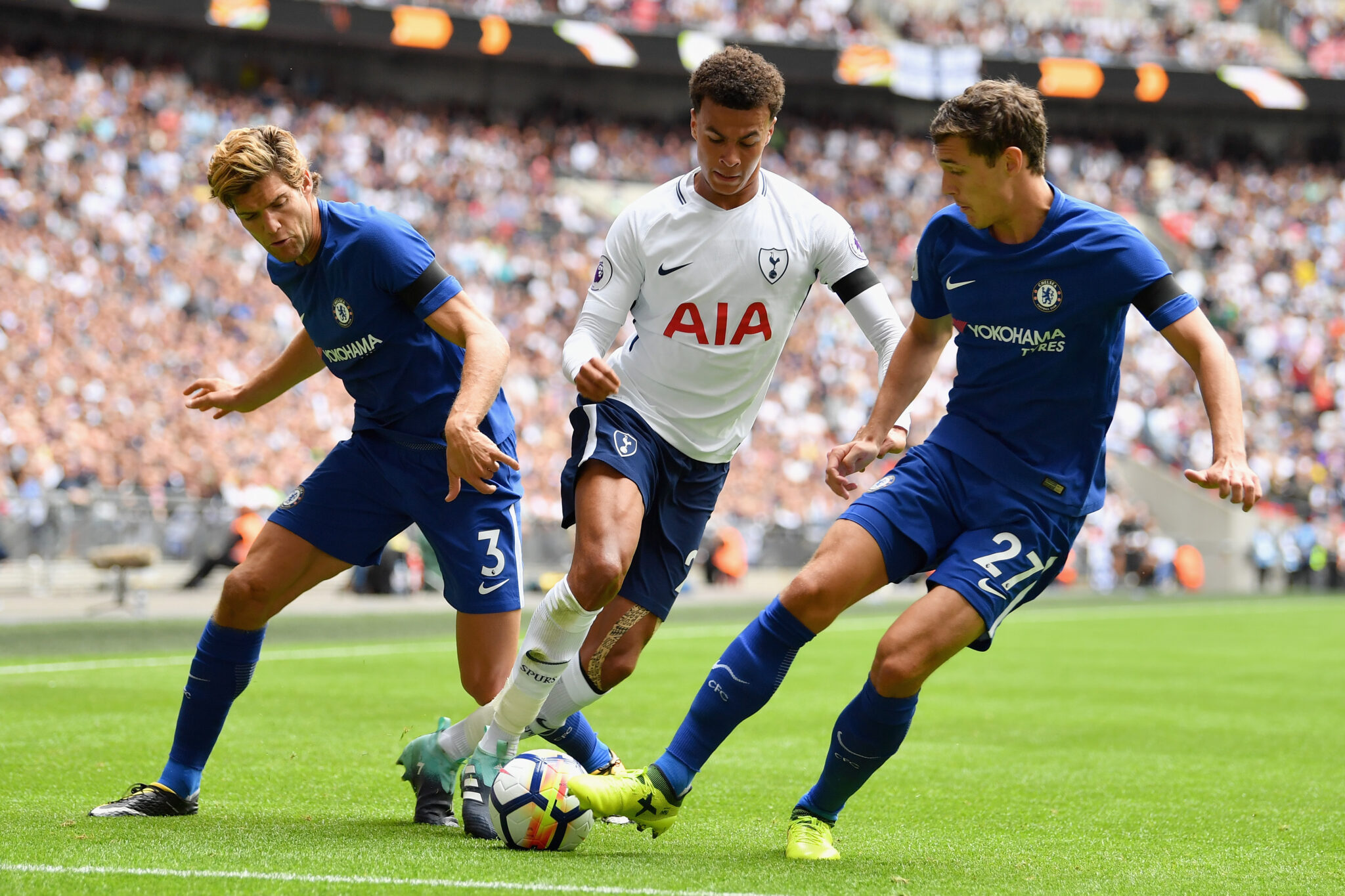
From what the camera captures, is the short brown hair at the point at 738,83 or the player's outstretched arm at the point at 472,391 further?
the short brown hair at the point at 738,83

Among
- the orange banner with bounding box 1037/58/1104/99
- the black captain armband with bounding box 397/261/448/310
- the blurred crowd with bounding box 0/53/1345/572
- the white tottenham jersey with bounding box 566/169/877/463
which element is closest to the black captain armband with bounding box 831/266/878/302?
the white tottenham jersey with bounding box 566/169/877/463

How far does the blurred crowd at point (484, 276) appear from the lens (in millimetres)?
20562

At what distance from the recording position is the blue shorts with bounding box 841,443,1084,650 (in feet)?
14.3

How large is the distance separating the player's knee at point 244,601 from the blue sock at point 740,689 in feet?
5.25

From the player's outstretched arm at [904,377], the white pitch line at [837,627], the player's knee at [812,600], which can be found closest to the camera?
the player's knee at [812,600]

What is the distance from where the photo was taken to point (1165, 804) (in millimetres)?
6043

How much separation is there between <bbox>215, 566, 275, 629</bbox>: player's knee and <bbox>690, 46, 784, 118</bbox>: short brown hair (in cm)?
230

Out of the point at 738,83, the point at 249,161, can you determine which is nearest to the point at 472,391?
the point at 249,161

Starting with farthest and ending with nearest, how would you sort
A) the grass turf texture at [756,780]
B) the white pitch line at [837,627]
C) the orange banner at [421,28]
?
the orange banner at [421,28] → the white pitch line at [837,627] → the grass turf texture at [756,780]

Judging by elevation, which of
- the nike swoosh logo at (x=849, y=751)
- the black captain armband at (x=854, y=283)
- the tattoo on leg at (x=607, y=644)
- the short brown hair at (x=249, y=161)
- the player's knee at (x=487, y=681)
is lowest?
the nike swoosh logo at (x=849, y=751)

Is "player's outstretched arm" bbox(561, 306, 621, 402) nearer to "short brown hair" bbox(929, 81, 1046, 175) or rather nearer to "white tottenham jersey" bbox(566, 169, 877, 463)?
"white tottenham jersey" bbox(566, 169, 877, 463)

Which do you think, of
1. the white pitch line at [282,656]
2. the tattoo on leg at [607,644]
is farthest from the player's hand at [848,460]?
the white pitch line at [282,656]

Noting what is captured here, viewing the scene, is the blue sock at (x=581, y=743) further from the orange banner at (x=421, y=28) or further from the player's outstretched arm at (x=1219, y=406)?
the orange banner at (x=421, y=28)

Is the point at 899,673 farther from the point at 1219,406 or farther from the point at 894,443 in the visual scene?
the point at 1219,406
